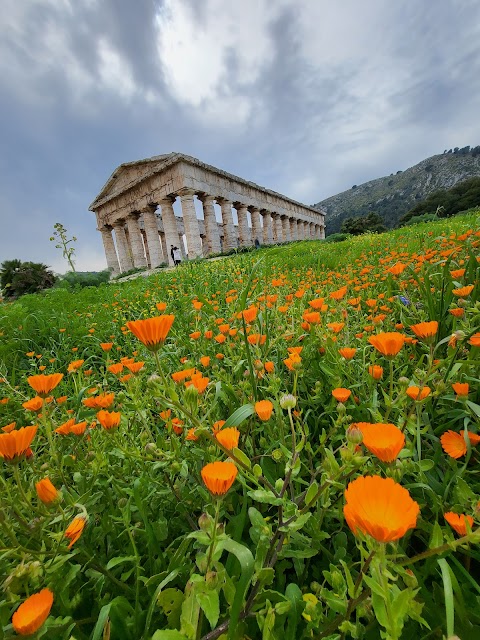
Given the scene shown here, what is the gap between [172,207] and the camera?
21.2 m

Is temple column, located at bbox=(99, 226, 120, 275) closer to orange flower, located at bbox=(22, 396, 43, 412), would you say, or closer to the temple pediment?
the temple pediment

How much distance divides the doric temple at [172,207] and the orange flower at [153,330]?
1624 centimetres

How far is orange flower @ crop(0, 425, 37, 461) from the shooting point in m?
0.72

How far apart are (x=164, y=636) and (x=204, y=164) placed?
74.1 feet

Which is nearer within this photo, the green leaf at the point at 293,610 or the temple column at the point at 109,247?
the green leaf at the point at 293,610

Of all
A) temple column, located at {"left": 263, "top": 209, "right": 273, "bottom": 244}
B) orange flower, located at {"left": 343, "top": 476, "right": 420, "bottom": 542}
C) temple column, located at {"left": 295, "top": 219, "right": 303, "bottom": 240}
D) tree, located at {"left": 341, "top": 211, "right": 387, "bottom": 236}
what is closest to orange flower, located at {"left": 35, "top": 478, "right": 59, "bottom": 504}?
orange flower, located at {"left": 343, "top": 476, "right": 420, "bottom": 542}

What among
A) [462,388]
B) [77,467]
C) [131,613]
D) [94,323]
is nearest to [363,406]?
[462,388]

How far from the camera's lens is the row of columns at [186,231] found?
20391 mm

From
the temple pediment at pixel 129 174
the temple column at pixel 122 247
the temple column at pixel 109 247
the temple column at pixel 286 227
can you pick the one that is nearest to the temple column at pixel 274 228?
the temple column at pixel 286 227

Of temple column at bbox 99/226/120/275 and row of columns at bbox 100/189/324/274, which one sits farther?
temple column at bbox 99/226/120/275

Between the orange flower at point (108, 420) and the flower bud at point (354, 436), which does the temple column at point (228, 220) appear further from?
the flower bud at point (354, 436)

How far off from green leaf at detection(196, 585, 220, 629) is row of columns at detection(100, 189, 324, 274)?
56.7ft

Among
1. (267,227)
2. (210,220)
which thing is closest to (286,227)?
(267,227)

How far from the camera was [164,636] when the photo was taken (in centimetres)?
48
